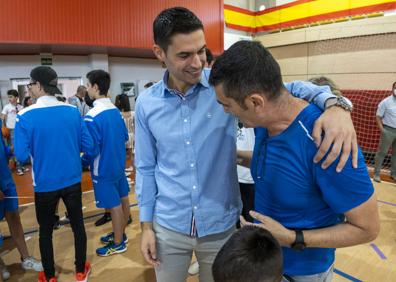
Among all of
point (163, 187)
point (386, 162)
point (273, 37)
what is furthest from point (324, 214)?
point (273, 37)

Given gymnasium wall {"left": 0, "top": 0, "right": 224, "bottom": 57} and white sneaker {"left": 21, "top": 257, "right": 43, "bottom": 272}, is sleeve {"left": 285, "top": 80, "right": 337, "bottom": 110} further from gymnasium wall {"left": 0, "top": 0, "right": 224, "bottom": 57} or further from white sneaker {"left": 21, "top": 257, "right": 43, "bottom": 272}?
gymnasium wall {"left": 0, "top": 0, "right": 224, "bottom": 57}

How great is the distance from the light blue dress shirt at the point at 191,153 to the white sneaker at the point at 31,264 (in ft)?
7.31

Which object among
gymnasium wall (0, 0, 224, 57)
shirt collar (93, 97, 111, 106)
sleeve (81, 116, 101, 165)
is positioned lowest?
sleeve (81, 116, 101, 165)

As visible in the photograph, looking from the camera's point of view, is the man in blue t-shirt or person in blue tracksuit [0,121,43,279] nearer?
the man in blue t-shirt

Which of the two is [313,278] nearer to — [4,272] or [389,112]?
[4,272]

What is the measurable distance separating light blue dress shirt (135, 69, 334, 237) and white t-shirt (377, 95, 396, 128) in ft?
17.7

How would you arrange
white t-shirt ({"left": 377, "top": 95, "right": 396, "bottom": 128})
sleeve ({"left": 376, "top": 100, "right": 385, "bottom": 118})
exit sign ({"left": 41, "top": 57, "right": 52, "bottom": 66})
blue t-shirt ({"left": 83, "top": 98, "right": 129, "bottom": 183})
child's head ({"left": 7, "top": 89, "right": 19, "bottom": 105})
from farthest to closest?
exit sign ({"left": 41, "top": 57, "right": 52, "bottom": 66}) < child's head ({"left": 7, "top": 89, "right": 19, "bottom": 105}) < sleeve ({"left": 376, "top": 100, "right": 385, "bottom": 118}) < white t-shirt ({"left": 377, "top": 95, "right": 396, "bottom": 128}) < blue t-shirt ({"left": 83, "top": 98, "right": 129, "bottom": 183})

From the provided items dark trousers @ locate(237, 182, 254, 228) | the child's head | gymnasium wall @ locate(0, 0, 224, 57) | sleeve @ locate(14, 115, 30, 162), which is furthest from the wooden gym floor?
gymnasium wall @ locate(0, 0, 224, 57)

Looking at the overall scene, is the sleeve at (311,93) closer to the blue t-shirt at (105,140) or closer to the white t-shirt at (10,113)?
the blue t-shirt at (105,140)

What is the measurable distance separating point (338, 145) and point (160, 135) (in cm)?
80

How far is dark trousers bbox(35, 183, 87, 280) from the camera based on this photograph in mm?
2484

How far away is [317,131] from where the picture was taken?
920 mm

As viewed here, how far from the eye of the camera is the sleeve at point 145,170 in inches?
58.3

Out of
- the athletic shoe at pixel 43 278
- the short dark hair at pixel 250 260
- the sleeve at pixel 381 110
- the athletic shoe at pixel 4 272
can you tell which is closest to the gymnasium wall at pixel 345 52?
the sleeve at pixel 381 110
